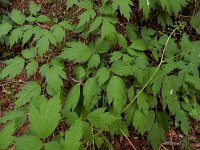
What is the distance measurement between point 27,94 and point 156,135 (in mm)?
1358

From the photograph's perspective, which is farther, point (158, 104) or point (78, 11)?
point (78, 11)

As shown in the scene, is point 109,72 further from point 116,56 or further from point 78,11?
point 78,11

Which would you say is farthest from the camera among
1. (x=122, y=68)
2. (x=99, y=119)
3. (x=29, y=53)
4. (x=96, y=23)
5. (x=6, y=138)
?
(x=29, y=53)

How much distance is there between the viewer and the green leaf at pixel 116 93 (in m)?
2.63

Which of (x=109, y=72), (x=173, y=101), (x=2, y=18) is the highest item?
(x=2, y=18)

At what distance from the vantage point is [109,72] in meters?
2.78

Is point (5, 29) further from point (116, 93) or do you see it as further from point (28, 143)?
point (28, 143)

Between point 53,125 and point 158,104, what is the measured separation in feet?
5.54

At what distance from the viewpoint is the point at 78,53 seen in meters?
2.88

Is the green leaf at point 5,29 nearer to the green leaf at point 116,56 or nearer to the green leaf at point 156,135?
the green leaf at point 116,56

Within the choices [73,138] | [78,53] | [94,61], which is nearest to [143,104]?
[94,61]

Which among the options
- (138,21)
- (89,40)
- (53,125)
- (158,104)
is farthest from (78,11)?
(53,125)

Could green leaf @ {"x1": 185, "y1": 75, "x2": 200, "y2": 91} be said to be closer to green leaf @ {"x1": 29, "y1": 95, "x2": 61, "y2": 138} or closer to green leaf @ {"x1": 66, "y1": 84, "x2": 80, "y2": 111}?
green leaf @ {"x1": 66, "y1": 84, "x2": 80, "y2": 111}

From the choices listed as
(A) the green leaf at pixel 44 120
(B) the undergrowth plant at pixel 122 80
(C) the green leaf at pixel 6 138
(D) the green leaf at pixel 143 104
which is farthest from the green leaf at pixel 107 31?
(C) the green leaf at pixel 6 138
